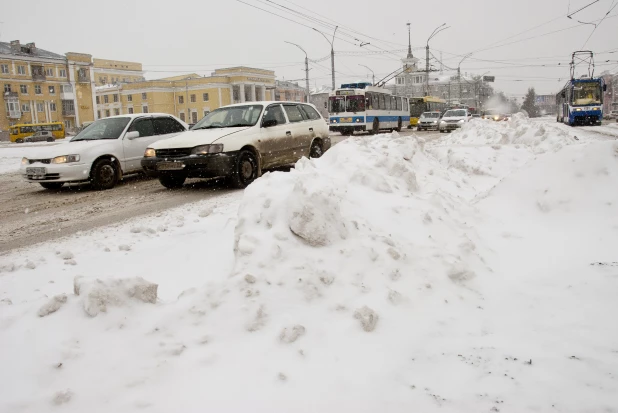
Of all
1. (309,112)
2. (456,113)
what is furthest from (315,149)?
(456,113)

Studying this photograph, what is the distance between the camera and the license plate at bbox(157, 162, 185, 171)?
838cm

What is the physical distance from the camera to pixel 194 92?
247 ft

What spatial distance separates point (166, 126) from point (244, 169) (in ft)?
11.3

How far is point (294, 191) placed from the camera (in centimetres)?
404

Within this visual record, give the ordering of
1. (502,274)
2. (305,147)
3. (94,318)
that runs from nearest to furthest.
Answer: (94,318)
(502,274)
(305,147)

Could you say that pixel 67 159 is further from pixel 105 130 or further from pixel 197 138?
pixel 197 138

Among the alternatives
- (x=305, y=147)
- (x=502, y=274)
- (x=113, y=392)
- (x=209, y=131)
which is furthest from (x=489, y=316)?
(x=305, y=147)

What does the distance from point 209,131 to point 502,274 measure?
259 inches

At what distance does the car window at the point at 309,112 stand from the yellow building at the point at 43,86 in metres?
63.9

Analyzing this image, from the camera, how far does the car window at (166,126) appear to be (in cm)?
1095

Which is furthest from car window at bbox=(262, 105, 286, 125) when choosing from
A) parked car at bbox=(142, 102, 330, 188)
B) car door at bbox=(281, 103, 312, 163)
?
car door at bbox=(281, 103, 312, 163)

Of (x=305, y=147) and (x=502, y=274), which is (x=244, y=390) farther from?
(x=305, y=147)

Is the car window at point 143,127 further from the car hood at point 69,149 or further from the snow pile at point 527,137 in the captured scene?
the snow pile at point 527,137

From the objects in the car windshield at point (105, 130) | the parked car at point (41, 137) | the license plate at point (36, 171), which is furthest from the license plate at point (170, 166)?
the parked car at point (41, 137)
